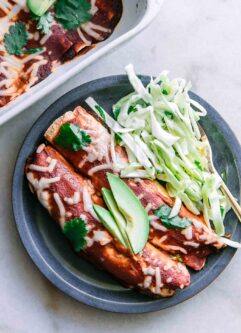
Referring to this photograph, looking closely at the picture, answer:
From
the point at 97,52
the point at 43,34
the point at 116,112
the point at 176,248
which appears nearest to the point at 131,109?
the point at 116,112

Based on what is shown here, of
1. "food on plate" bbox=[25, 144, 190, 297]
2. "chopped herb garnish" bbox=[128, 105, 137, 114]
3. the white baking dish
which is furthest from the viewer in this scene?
"chopped herb garnish" bbox=[128, 105, 137, 114]

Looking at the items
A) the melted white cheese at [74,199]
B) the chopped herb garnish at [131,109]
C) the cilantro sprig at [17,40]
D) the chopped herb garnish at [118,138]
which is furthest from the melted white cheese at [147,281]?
the cilantro sprig at [17,40]

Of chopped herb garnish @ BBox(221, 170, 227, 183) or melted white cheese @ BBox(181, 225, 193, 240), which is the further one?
chopped herb garnish @ BBox(221, 170, 227, 183)

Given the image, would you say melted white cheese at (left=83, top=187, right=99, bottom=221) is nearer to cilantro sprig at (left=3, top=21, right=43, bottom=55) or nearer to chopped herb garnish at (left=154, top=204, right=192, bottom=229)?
chopped herb garnish at (left=154, top=204, right=192, bottom=229)

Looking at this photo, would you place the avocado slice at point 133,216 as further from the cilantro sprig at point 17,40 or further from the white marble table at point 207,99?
the cilantro sprig at point 17,40

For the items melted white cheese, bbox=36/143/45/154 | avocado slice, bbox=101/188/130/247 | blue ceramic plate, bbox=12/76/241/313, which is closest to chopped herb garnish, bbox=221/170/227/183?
blue ceramic plate, bbox=12/76/241/313

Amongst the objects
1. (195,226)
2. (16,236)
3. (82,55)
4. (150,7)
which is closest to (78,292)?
(16,236)
